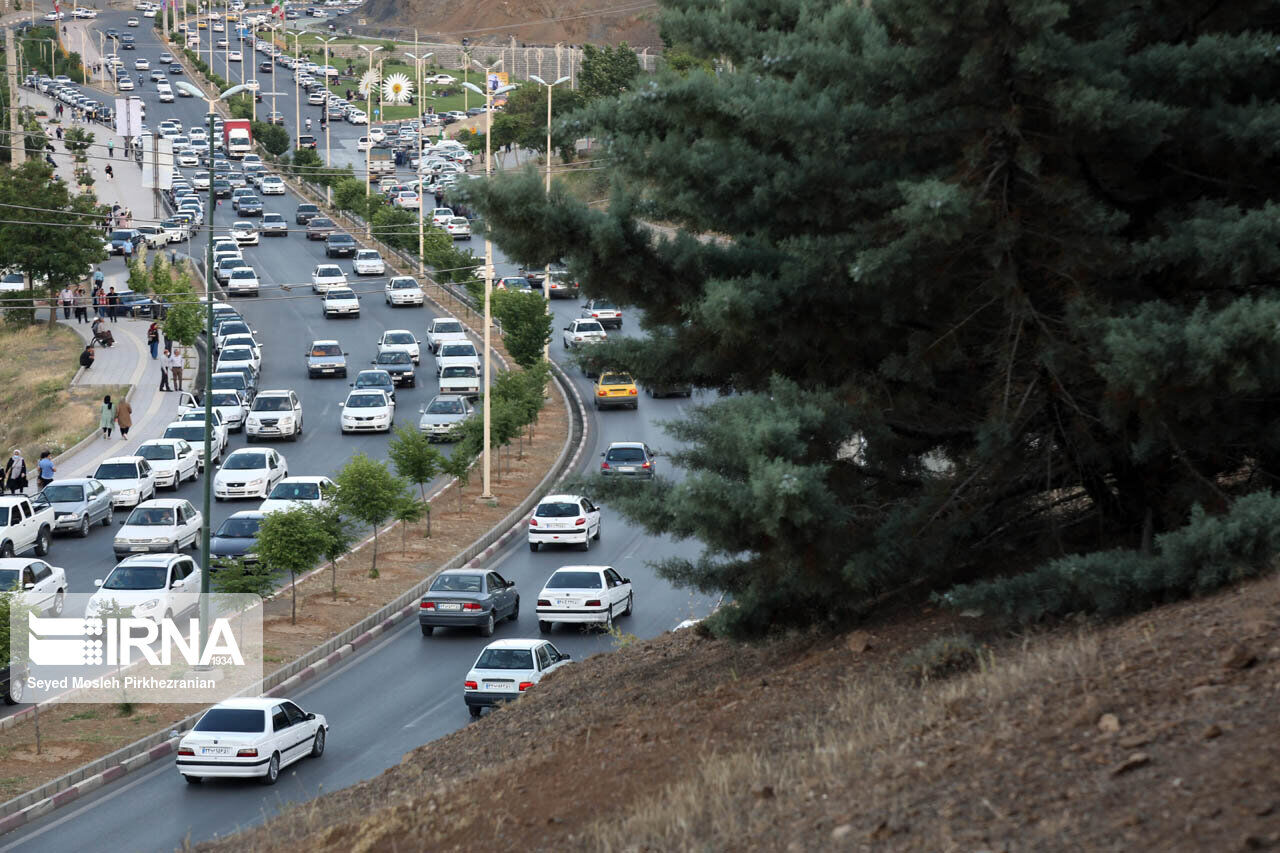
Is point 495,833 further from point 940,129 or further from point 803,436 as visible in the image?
point 940,129

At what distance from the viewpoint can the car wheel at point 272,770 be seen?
20.4 metres

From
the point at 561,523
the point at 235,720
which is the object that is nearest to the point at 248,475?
the point at 561,523

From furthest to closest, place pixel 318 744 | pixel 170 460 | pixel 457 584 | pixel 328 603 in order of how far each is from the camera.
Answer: pixel 170 460 → pixel 328 603 → pixel 457 584 → pixel 318 744

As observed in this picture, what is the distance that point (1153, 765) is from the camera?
842 centimetres

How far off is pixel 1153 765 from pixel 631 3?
585ft

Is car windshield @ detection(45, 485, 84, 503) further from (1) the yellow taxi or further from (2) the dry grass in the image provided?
(1) the yellow taxi

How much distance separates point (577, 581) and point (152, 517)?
11.2 m

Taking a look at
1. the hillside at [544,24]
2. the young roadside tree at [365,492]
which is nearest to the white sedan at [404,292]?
the young roadside tree at [365,492]

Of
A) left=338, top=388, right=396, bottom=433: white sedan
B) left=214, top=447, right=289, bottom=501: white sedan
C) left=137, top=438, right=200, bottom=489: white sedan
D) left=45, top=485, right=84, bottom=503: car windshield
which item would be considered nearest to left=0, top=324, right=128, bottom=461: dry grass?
left=137, top=438, right=200, bottom=489: white sedan

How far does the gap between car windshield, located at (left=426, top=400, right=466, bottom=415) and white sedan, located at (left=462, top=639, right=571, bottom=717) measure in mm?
23502

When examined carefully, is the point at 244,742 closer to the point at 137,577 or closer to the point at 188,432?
the point at 137,577

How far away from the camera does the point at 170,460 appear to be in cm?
3988

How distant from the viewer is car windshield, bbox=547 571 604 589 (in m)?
29.1

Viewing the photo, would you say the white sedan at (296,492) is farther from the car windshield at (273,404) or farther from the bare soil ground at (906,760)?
the bare soil ground at (906,760)
